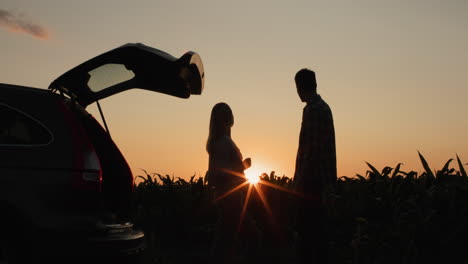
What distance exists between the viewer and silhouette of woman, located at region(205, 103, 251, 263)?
7773 mm

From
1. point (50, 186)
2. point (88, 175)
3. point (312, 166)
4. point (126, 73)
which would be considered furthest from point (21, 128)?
point (312, 166)

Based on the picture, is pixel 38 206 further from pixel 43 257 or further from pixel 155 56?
pixel 155 56

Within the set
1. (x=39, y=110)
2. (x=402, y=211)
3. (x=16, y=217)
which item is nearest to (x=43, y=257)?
(x=16, y=217)

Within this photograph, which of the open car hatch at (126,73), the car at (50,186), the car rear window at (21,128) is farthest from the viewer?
the open car hatch at (126,73)

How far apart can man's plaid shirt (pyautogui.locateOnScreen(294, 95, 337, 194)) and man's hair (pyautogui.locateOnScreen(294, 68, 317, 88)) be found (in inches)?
6.4

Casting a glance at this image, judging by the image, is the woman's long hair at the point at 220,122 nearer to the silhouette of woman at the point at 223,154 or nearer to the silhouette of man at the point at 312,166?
the silhouette of woman at the point at 223,154

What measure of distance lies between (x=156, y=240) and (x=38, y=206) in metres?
5.63

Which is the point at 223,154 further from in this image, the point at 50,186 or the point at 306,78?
the point at 50,186

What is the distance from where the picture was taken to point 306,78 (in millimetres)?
6801

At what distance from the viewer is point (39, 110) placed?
5344mm

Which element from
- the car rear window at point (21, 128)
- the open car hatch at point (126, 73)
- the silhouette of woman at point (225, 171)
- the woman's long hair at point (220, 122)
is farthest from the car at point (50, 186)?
the woman's long hair at point (220, 122)

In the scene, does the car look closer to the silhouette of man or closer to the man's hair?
the silhouette of man

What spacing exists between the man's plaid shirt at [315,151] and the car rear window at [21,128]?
265cm

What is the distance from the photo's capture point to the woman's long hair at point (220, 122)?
781cm
